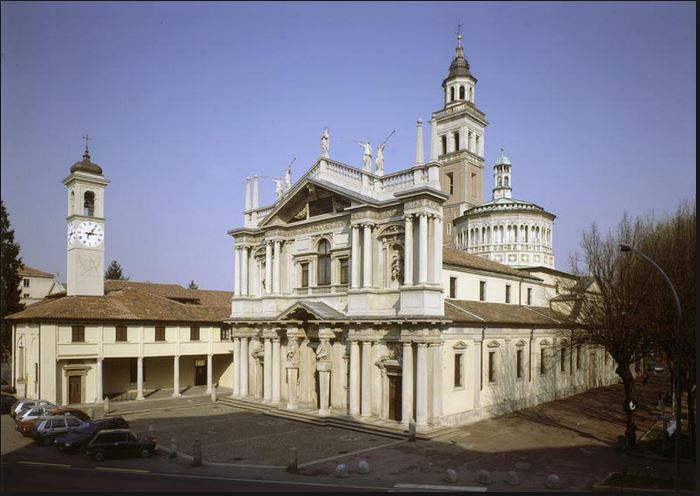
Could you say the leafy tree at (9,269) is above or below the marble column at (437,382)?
above

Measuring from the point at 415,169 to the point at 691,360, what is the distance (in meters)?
16.0

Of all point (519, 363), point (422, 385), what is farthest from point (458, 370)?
point (519, 363)

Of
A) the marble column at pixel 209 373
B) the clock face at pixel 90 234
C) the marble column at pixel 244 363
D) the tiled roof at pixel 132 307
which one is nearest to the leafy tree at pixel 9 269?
the tiled roof at pixel 132 307

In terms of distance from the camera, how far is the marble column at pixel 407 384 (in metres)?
28.0

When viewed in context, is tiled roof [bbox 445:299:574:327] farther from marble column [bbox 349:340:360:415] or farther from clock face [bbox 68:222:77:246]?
clock face [bbox 68:222:77:246]

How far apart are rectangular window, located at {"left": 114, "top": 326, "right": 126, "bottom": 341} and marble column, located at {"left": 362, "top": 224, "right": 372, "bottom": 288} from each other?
63.0 ft

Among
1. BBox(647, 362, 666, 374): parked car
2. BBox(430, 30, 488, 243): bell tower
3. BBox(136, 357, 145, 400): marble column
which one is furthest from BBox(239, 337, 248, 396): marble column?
BBox(647, 362, 666, 374): parked car

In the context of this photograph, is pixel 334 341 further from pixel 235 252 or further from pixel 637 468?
pixel 637 468

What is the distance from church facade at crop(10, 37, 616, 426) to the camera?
2906cm

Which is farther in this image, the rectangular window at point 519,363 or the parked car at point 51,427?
the rectangular window at point 519,363

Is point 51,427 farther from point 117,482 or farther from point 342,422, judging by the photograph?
point 342,422

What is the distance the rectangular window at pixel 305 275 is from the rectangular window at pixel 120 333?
13699 millimetres

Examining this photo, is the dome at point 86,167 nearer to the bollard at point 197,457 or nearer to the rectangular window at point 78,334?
the rectangular window at point 78,334

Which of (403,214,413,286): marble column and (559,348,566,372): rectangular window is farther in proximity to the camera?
(559,348,566,372): rectangular window
